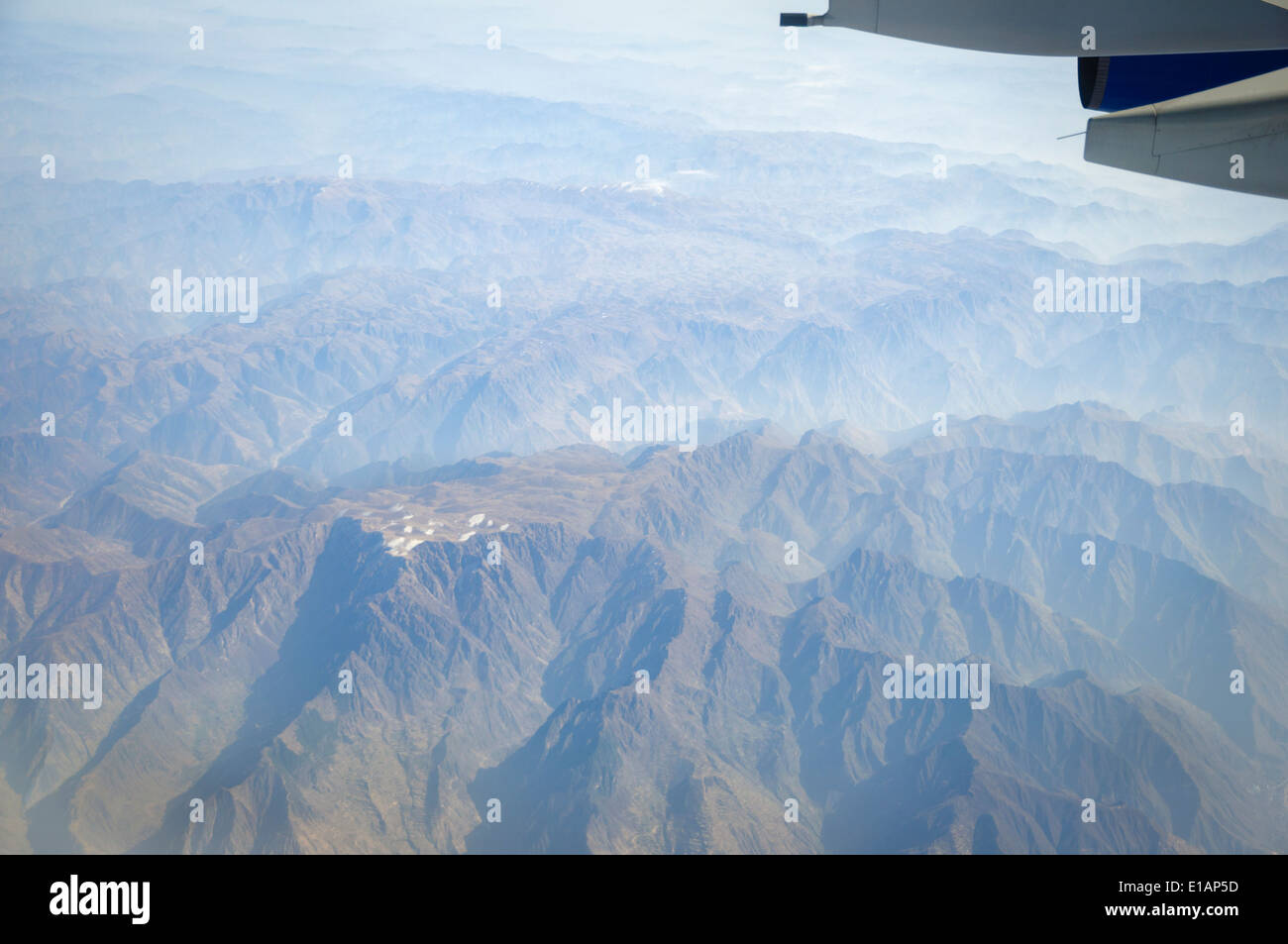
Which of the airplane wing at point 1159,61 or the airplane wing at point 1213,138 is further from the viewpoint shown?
the airplane wing at point 1213,138

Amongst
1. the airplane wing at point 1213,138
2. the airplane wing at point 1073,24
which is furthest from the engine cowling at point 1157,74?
the airplane wing at point 1073,24

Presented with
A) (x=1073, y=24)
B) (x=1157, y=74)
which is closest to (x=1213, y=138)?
(x=1157, y=74)

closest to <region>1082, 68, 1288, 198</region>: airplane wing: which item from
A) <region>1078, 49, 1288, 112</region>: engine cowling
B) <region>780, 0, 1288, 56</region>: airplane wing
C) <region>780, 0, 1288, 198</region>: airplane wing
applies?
<region>780, 0, 1288, 198</region>: airplane wing

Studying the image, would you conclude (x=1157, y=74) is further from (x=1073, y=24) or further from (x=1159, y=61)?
(x=1073, y=24)

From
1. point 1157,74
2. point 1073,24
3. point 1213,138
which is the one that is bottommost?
point 1073,24

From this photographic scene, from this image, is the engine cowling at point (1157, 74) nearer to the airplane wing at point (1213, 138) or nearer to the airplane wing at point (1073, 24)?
the airplane wing at point (1213, 138)

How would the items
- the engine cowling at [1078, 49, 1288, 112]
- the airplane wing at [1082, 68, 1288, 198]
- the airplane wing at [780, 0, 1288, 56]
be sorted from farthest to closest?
the airplane wing at [1082, 68, 1288, 198] < the engine cowling at [1078, 49, 1288, 112] < the airplane wing at [780, 0, 1288, 56]

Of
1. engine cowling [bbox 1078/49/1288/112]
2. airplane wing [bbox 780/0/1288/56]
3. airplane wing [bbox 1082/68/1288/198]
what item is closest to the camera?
airplane wing [bbox 780/0/1288/56]

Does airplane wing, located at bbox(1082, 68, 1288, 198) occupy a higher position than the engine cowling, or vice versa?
the engine cowling

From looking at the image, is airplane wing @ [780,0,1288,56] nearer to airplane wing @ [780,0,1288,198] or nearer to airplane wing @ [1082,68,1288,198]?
airplane wing @ [780,0,1288,198]
